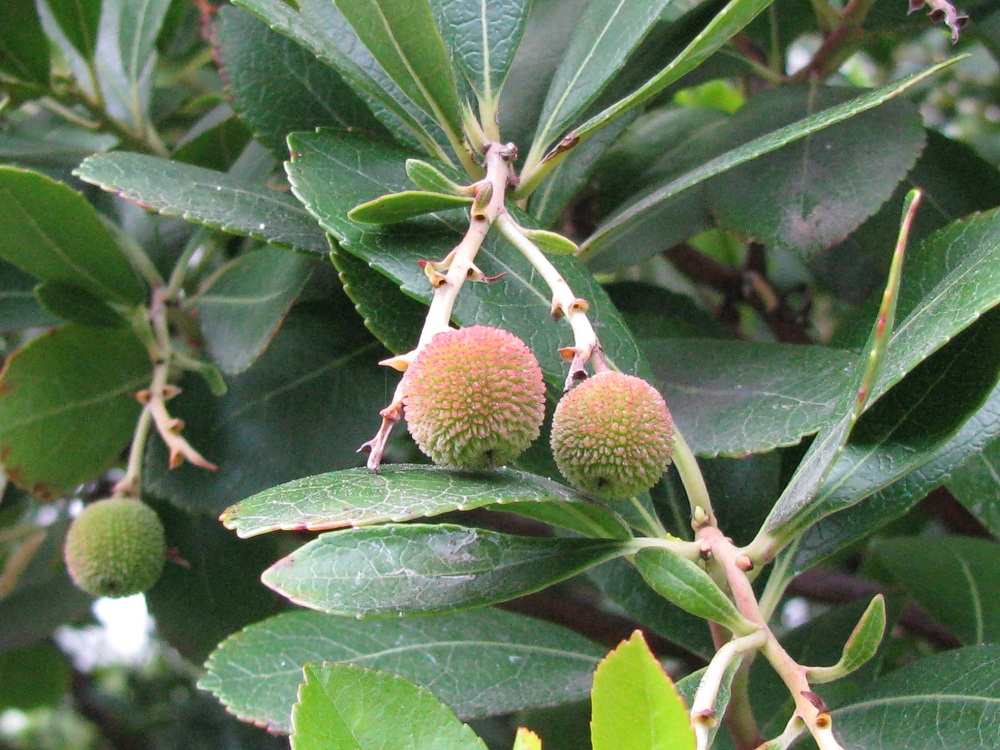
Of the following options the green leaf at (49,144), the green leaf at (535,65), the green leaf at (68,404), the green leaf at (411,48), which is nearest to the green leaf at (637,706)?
the green leaf at (411,48)

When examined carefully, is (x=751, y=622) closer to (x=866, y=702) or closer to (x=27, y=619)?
(x=866, y=702)

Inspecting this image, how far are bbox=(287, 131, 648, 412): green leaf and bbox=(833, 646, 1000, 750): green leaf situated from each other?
0.33m

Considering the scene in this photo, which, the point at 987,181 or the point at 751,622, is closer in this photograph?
the point at 751,622

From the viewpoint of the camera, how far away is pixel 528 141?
99cm

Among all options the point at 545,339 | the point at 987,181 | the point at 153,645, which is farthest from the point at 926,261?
the point at 153,645

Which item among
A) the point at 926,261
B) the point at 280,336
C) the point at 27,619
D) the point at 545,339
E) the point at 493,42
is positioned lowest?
the point at 27,619

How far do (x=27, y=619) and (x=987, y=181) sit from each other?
5.07 ft

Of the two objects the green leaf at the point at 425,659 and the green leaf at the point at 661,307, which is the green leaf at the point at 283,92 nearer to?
the green leaf at the point at 661,307

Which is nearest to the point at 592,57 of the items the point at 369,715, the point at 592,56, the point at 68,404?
the point at 592,56

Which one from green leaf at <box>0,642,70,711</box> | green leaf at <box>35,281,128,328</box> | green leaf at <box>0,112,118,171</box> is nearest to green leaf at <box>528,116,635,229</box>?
green leaf at <box>35,281,128,328</box>

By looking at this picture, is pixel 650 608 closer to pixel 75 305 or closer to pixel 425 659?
pixel 425 659

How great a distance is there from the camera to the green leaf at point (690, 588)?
2.09 feet

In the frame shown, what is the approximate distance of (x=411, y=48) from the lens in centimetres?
80

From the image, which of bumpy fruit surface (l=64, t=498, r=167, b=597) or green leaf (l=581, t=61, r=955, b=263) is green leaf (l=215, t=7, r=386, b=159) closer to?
green leaf (l=581, t=61, r=955, b=263)
